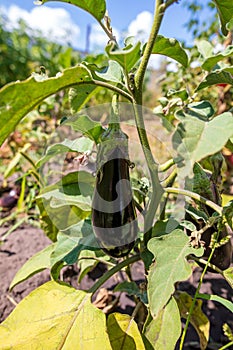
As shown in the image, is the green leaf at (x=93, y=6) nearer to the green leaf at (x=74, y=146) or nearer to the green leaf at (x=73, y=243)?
the green leaf at (x=74, y=146)

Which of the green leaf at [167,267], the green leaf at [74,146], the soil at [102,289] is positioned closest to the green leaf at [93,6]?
the green leaf at [74,146]

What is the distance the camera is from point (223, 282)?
1.14 metres

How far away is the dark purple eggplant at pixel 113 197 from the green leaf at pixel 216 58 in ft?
0.61

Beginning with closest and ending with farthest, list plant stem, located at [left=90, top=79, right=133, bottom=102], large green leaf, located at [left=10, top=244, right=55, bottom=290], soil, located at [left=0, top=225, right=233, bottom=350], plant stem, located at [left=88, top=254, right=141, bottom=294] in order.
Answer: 1. plant stem, located at [left=90, top=79, right=133, bottom=102]
2. plant stem, located at [left=88, top=254, right=141, bottom=294]
3. large green leaf, located at [left=10, top=244, right=55, bottom=290]
4. soil, located at [left=0, top=225, right=233, bottom=350]

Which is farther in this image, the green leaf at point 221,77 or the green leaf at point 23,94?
the green leaf at point 221,77

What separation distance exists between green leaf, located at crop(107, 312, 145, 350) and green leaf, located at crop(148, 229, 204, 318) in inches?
5.9

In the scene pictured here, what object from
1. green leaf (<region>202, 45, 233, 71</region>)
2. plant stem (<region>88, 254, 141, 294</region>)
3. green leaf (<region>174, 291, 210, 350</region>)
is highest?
green leaf (<region>202, 45, 233, 71</region>)

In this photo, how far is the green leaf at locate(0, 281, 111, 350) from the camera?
57 centimetres

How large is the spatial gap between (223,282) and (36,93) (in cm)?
93

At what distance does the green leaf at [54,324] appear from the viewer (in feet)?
1.86

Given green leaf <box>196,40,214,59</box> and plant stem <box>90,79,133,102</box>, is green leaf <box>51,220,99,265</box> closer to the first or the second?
plant stem <box>90,79,133,102</box>

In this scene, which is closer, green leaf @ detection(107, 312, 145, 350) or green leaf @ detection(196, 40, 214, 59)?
green leaf @ detection(107, 312, 145, 350)

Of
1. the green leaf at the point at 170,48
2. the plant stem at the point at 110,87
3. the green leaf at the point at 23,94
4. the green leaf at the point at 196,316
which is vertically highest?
the green leaf at the point at 170,48

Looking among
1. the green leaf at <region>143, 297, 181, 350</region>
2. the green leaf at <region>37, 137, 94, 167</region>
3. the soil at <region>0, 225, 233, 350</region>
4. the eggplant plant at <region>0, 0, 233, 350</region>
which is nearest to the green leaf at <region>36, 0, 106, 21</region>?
the eggplant plant at <region>0, 0, 233, 350</region>
